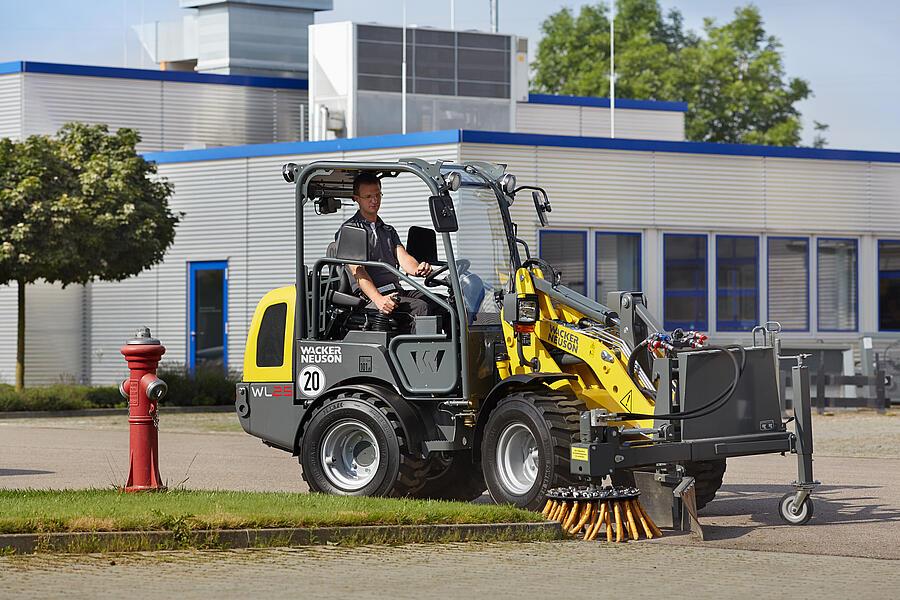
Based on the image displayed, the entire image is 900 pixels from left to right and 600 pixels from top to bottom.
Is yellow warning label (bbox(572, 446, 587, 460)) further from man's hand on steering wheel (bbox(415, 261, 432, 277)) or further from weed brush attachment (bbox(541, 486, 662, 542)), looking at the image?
man's hand on steering wheel (bbox(415, 261, 432, 277))

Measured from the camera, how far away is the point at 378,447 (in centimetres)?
1301

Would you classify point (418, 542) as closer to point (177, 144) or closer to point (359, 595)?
point (359, 595)

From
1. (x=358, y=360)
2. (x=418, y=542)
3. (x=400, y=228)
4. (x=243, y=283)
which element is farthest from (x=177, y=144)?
(x=418, y=542)

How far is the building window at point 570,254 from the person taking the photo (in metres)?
29.4

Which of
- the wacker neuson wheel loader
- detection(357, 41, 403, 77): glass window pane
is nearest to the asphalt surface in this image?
the wacker neuson wheel loader

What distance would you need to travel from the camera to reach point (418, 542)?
427 inches

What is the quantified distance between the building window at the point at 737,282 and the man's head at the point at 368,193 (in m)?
17.1

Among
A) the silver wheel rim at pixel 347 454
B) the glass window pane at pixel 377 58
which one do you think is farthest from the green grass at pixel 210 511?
the glass window pane at pixel 377 58

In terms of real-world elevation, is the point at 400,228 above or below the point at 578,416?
above

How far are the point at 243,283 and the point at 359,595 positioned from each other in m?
23.1

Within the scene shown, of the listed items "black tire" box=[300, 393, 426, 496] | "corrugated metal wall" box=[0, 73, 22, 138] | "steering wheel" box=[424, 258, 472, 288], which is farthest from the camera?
"corrugated metal wall" box=[0, 73, 22, 138]

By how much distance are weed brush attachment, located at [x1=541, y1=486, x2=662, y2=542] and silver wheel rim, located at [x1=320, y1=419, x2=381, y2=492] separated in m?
2.27

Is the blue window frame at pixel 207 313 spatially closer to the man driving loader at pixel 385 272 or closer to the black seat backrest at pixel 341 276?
the black seat backrest at pixel 341 276

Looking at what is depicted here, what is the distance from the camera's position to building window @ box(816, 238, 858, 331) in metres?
31.2
